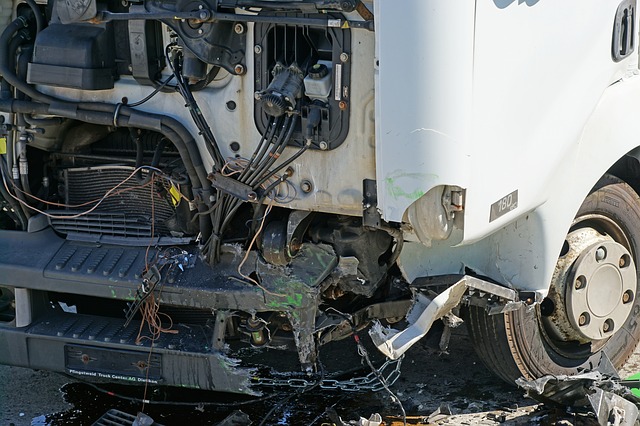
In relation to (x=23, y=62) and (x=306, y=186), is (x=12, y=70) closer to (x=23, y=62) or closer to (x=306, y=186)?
(x=23, y=62)

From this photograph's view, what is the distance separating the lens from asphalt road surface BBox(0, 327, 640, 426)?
470 cm

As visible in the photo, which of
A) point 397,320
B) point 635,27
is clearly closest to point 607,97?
point 635,27

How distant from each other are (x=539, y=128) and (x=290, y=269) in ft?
3.73

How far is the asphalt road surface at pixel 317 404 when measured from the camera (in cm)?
470

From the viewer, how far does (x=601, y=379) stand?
4.60 metres

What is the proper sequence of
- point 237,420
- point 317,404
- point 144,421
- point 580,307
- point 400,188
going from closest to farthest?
point 400,188
point 144,421
point 237,420
point 580,307
point 317,404

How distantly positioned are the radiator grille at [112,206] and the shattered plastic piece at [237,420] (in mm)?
868

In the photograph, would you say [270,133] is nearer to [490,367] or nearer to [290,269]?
[290,269]

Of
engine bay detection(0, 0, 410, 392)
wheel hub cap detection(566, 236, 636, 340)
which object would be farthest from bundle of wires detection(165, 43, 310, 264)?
wheel hub cap detection(566, 236, 636, 340)

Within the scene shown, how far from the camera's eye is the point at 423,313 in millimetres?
3928

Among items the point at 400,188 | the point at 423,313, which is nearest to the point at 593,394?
the point at 423,313

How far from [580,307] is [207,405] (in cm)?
180

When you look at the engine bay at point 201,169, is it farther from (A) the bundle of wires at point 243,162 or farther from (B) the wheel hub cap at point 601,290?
(B) the wheel hub cap at point 601,290

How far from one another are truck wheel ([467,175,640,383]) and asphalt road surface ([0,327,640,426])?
0.21 metres
